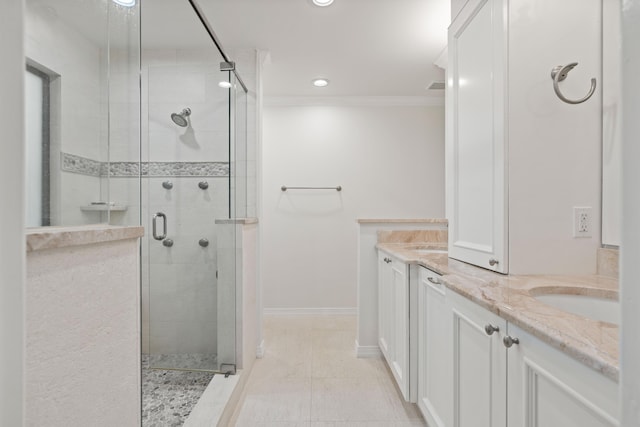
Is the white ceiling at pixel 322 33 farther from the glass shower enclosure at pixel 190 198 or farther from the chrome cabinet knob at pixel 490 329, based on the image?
the chrome cabinet knob at pixel 490 329

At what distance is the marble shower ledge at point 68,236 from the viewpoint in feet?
1.97

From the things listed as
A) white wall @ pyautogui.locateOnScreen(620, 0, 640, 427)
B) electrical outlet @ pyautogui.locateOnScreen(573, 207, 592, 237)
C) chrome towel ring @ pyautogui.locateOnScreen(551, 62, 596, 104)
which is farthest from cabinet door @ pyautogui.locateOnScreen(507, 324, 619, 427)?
chrome towel ring @ pyautogui.locateOnScreen(551, 62, 596, 104)

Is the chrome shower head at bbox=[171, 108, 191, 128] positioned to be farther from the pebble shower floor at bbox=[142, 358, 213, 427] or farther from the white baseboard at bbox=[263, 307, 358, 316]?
the white baseboard at bbox=[263, 307, 358, 316]

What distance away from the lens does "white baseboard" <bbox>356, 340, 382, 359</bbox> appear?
254 cm

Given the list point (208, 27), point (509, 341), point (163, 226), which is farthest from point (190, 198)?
point (509, 341)

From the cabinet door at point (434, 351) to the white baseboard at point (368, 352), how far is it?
0.90m

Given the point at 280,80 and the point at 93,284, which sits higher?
the point at 280,80

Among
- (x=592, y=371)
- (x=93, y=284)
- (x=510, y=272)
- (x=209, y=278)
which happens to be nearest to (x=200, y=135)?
(x=209, y=278)

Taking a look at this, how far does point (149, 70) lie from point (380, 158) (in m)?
2.34

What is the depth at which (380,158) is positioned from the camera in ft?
12.0

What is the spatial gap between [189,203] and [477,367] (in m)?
1.85

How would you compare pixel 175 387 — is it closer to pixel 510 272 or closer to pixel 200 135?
pixel 200 135

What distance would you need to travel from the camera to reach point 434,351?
4.82 feet

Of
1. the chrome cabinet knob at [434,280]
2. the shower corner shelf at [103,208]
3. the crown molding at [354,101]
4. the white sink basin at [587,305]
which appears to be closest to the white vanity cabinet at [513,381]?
the chrome cabinet knob at [434,280]
